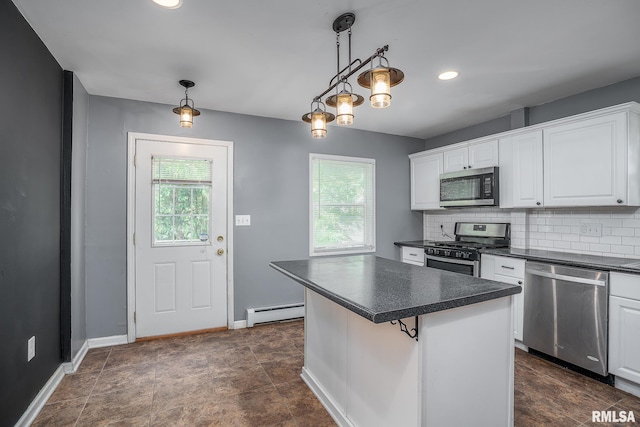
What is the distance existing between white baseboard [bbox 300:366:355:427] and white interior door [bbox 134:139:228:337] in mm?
1525

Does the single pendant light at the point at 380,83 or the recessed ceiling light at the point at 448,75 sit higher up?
the recessed ceiling light at the point at 448,75

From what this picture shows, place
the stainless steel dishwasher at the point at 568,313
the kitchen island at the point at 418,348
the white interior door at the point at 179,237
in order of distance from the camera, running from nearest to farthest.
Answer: the kitchen island at the point at 418,348, the stainless steel dishwasher at the point at 568,313, the white interior door at the point at 179,237

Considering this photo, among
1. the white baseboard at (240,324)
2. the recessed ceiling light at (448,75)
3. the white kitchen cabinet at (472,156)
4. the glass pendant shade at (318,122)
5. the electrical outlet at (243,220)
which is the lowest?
the white baseboard at (240,324)

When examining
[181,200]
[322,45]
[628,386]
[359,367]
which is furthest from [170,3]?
[628,386]

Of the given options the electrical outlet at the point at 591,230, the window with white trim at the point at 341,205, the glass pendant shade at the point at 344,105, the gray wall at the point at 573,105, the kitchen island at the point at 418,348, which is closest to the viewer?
the kitchen island at the point at 418,348

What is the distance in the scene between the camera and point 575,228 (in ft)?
10.2

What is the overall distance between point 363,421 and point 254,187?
105 inches

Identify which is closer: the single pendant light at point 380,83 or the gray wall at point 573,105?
the single pendant light at point 380,83

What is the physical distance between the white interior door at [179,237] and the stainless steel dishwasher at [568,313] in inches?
120

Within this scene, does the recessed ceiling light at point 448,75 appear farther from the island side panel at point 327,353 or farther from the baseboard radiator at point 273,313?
the baseboard radiator at point 273,313

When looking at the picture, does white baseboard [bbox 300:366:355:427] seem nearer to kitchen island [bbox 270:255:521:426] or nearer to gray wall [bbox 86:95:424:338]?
kitchen island [bbox 270:255:521:426]

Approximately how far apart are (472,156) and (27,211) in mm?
4118

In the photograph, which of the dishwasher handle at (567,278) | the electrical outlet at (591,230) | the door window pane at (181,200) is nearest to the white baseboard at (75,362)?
the door window pane at (181,200)

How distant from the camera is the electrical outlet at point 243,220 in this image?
3.68 meters
